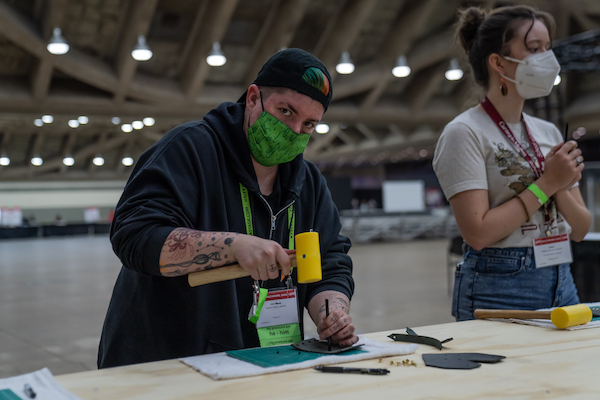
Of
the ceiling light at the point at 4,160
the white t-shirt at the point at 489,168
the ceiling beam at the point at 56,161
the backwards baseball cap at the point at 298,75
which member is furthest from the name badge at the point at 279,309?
the ceiling light at the point at 4,160

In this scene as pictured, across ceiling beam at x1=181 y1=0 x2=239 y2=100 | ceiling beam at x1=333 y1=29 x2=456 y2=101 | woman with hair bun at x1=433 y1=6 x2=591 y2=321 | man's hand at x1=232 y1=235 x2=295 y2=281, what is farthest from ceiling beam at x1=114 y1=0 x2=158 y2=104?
man's hand at x1=232 y1=235 x2=295 y2=281

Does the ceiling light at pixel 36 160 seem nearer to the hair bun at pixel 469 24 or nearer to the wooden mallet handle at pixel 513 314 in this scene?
the hair bun at pixel 469 24

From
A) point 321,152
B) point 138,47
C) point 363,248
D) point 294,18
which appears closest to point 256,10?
point 294,18

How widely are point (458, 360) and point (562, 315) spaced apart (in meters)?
0.45

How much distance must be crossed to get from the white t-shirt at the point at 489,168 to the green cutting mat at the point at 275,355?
30.4 inches

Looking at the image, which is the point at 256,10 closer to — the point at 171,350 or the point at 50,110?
the point at 50,110

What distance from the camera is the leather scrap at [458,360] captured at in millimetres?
1109

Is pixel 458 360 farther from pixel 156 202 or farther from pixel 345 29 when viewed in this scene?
pixel 345 29

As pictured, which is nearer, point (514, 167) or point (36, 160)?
point (514, 167)

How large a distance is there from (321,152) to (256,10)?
15463 mm

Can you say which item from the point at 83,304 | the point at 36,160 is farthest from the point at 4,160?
the point at 83,304

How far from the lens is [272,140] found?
1450 mm

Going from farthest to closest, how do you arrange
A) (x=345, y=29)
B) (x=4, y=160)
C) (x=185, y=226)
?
1. (x=4, y=160)
2. (x=345, y=29)
3. (x=185, y=226)

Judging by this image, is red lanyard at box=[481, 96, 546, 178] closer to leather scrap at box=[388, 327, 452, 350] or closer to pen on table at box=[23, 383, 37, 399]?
leather scrap at box=[388, 327, 452, 350]
